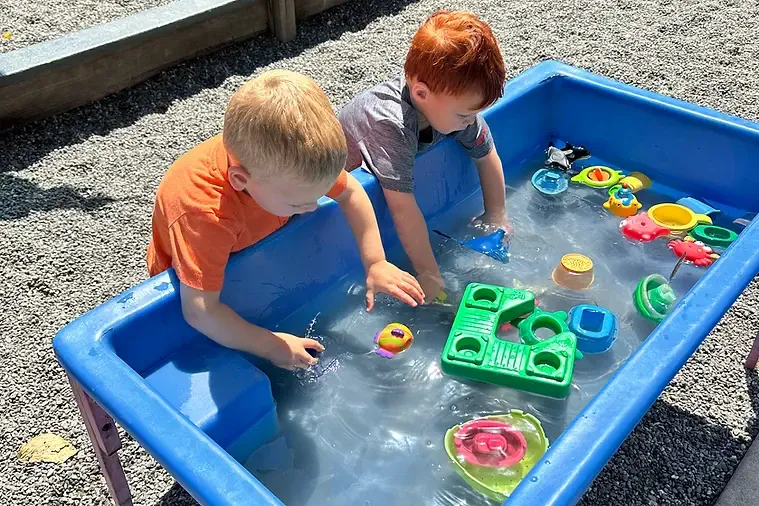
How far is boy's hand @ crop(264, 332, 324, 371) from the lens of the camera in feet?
4.69

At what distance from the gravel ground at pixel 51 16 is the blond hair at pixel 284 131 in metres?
2.06

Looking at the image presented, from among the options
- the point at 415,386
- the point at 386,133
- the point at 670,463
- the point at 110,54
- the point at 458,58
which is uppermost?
the point at 458,58

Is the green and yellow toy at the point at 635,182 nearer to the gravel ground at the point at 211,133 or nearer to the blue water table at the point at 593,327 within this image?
the gravel ground at the point at 211,133

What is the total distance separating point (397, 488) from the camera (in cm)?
139

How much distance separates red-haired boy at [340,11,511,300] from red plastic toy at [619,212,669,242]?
12.9 inches

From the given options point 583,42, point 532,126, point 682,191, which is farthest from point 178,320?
point 583,42

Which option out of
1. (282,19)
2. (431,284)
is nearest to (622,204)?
(431,284)

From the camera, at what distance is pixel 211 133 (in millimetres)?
2562

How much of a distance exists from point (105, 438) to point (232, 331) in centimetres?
29

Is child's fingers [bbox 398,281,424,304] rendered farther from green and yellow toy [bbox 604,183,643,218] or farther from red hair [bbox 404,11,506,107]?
green and yellow toy [bbox 604,183,643,218]

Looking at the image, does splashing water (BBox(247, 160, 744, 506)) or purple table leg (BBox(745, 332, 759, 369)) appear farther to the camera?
purple table leg (BBox(745, 332, 759, 369))

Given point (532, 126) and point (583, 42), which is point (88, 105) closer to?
point (532, 126)

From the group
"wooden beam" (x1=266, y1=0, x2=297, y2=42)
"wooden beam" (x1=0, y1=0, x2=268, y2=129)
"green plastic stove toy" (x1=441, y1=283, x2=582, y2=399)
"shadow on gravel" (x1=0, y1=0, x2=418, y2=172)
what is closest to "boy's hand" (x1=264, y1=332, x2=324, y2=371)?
A: "green plastic stove toy" (x1=441, y1=283, x2=582, y2=399)

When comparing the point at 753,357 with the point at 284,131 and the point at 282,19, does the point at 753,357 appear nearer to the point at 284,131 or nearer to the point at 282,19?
the point at 284,131
